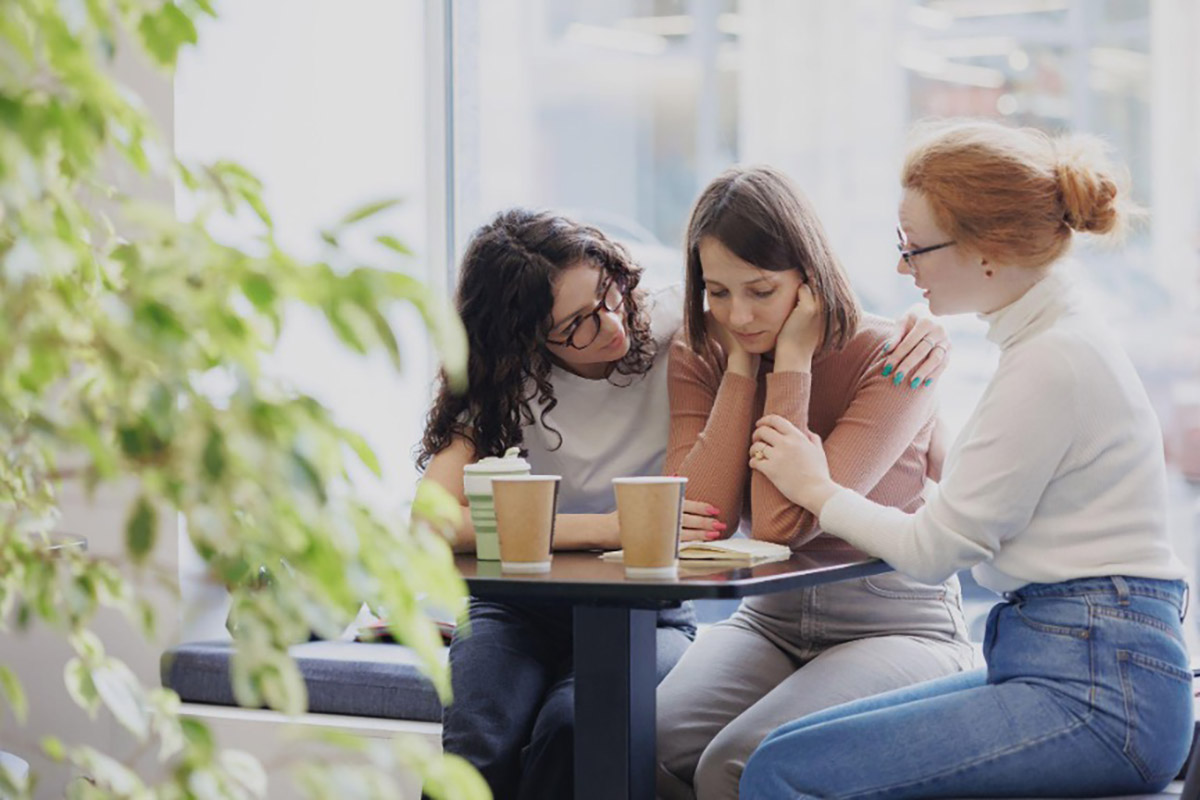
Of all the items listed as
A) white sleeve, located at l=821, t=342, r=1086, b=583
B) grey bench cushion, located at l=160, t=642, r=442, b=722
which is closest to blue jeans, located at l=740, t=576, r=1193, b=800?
white sleeve, located at l=821, t=342, r=1086, b=583

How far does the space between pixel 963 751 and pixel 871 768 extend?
103 mm

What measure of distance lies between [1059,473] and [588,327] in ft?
2.59

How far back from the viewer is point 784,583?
1.65m

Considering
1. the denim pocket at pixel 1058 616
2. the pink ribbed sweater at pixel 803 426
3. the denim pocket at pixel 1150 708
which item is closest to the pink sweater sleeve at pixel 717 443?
the pink ribbed sweater at pixel 803 426

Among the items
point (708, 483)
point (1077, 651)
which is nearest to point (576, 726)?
point (708, 483)

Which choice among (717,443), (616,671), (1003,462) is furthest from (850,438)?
(616,671)

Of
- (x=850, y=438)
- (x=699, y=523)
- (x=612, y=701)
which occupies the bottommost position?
(x=612, y=701)

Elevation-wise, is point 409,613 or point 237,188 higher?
point 237,188

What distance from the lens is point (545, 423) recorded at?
2.35 meters

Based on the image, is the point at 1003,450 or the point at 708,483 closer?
the point at 1003,450

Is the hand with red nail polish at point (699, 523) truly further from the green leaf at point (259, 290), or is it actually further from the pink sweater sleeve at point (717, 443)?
the green leaf at point (259, 290)

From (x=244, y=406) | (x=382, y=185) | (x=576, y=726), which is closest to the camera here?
(x=244, y=406)

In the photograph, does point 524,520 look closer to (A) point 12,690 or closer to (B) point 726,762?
(B) point 726,762

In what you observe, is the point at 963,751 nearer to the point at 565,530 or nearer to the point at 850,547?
the point at 850,547
